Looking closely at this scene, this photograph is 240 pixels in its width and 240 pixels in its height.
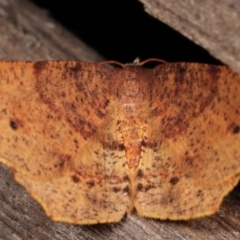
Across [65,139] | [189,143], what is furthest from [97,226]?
[189,143]

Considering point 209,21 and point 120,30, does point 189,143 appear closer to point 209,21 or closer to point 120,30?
point 209,21

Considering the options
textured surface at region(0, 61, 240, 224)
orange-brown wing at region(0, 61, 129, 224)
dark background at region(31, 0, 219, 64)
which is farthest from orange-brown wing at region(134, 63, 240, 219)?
dark background at region(31, 0, 219, 64)

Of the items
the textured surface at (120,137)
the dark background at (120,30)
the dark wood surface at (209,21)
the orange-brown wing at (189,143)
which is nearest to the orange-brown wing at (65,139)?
the textured surface at (120,137)

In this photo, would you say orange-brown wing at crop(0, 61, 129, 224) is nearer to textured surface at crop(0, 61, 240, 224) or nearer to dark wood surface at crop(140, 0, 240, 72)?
textured surface at crop(0, 61, 240, 224)

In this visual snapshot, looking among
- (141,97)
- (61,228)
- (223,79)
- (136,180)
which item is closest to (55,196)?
(61,228)

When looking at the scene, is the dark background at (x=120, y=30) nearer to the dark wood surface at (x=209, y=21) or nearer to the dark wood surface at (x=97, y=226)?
the dark wood surface at (x=209, y=21)

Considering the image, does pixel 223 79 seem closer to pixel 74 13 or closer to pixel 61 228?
pixel 61 228
